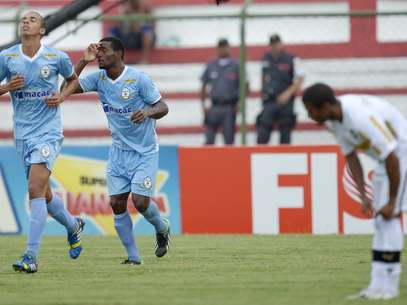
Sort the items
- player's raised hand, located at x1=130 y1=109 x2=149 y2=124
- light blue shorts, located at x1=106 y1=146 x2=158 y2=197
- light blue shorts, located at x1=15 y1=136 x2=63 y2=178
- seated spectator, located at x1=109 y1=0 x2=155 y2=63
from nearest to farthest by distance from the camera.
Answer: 1. player's raised hand, located at x1=130 y1=109 x2=149 y2=124
2. light blue shorts, located at x1=15 y1=136 x2=63 y2=178
3. light blue shorts, located at x1=106 y1=146 x2=158 y2=197
4. seated spectator, located at x1=109 y1=0 x2=155 y2=63

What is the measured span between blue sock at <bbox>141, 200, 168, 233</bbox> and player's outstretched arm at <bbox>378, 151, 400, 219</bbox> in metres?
3.62

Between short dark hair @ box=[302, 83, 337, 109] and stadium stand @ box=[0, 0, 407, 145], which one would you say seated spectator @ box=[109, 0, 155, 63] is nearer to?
stadium stand @ box=[0, 0, 407, 145]

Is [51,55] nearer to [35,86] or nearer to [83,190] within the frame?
[35,86]

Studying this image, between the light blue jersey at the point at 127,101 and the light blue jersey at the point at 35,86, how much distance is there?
309 millimetres

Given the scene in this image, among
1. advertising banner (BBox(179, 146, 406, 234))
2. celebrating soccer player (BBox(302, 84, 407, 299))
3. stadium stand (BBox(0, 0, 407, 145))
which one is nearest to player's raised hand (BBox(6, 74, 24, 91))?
celebrating soccer player (BBox(302, 84, 407, 299))

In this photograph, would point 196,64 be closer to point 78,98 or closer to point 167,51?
point 167,51

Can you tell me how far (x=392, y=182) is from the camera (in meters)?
8.23

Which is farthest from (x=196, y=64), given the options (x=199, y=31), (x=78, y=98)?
(x=78, y=98)

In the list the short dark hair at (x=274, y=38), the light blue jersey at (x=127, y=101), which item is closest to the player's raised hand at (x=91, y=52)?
the light blue jersey at (x=127, y=101)

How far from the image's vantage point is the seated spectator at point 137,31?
18844 millimetres

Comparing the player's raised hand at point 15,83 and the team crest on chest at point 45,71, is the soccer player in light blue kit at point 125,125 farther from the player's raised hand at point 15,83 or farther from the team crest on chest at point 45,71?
the player's raised hand at point 15,83

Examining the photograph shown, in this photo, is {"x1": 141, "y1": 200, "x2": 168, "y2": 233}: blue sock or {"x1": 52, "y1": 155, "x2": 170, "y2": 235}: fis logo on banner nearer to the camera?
{"x1": 141, "y1": 200, "x2": 168, "y2": 233}: blue sock

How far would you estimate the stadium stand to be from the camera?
17.7 metres

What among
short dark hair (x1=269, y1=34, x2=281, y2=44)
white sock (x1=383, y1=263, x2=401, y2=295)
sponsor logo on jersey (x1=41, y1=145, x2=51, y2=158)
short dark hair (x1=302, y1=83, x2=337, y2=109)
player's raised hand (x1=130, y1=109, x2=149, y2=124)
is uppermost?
short dark hair (x1=269, y1=34, x2=281, y2=44)
